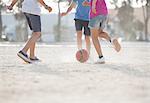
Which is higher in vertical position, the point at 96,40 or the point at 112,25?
the point at 96,40

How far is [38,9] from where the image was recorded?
10297mm

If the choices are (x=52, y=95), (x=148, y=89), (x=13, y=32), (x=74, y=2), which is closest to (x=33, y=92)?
(x=52, y=95)

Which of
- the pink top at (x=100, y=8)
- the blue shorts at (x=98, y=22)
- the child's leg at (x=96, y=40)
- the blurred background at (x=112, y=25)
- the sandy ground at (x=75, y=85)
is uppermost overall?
the pink top at (x=100, y=8)

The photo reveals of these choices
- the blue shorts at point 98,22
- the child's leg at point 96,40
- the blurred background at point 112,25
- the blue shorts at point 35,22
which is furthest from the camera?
the blurred background at point 112,25

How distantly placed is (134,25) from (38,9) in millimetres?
57641

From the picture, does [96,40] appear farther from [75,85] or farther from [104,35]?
[75,85]

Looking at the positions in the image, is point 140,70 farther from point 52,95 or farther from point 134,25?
point 134,25

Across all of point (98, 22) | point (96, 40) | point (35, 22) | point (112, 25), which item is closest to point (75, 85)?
point (96, 40)

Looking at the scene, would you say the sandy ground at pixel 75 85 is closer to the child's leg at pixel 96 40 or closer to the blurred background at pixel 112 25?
the child's leg at pixel 96 40

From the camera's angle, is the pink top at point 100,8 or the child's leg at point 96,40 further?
the pink top at point 100,8

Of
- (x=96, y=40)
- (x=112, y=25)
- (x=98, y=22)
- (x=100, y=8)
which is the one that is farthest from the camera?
(x=112, y=25)

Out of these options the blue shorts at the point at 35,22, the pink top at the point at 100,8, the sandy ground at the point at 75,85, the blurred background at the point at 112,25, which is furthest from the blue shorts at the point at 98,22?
the blurred background at the point at 112,25

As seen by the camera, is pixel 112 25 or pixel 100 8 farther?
pixel 112 25

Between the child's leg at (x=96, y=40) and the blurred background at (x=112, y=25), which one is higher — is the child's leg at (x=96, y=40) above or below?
above
